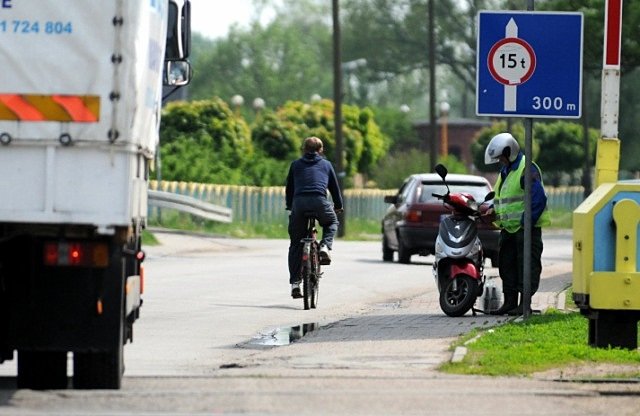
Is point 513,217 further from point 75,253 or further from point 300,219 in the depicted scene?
point 75,253

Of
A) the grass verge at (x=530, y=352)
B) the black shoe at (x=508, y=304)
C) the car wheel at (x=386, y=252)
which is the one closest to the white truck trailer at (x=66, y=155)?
the grass verge at (x=530, y=352)

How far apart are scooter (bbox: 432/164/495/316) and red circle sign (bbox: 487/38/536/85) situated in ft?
4.76

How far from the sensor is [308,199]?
766 inches

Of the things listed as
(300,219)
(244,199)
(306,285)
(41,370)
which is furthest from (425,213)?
(244,199)

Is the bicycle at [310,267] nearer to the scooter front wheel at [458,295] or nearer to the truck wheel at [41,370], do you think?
the scooter front wheel at [458,295]

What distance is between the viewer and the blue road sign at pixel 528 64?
16297mm

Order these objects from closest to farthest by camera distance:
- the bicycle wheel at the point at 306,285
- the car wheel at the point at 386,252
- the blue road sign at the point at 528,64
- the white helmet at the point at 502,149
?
the blue road sign at the point at 528,64, the white helmet at the point at 502,149, the bicycle wheel at the point at 306,285, the car wheel at the point at 386,252

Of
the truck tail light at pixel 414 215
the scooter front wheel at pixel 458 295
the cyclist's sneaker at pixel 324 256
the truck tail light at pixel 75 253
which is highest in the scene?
the truck tail light at pixel 75 253

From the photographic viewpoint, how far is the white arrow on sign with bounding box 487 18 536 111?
1631 cm

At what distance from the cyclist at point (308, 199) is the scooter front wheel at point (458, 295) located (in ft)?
7.35

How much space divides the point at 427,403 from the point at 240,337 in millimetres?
5214

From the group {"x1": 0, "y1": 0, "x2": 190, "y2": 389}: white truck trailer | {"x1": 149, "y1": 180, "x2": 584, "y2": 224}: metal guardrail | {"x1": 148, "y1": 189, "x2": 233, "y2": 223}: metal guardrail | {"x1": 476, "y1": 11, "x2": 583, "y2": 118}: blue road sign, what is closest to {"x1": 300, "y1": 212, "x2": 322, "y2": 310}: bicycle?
{"x1": 476, "y1": 11, "x2": 583, "y2": 118}: blue road sign

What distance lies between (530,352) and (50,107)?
4346 millimetres

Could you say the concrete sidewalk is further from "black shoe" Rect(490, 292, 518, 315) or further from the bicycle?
the bicycle
